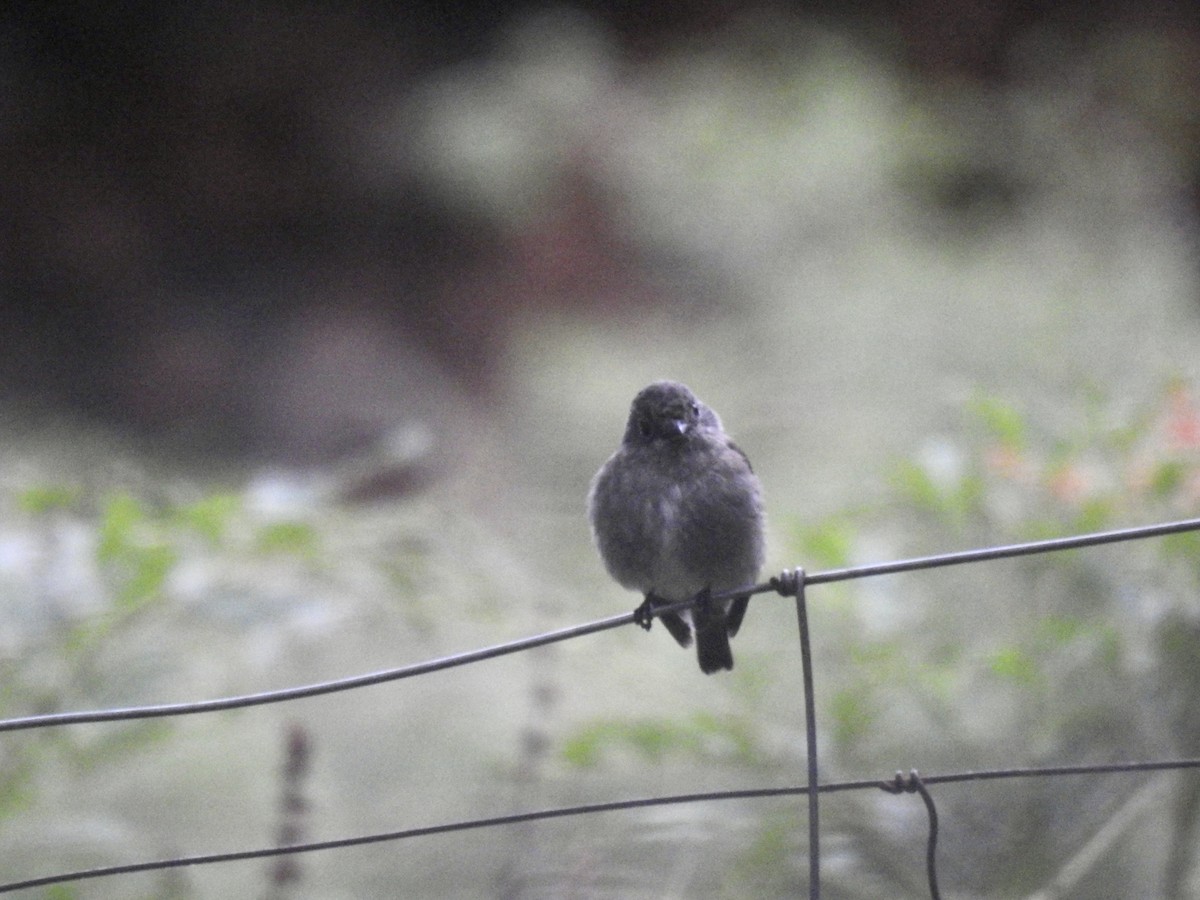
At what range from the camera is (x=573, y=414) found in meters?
5.95

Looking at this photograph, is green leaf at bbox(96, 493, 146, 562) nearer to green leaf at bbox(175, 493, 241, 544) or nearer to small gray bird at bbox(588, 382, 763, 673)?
green leaf at bbox(175, 493, 241, 544)

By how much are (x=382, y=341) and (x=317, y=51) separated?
1.26 meters

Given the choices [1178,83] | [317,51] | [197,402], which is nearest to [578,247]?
[317,51]

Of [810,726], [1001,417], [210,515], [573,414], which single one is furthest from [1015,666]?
[573,414]

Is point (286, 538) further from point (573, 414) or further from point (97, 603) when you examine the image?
point (573, 414)

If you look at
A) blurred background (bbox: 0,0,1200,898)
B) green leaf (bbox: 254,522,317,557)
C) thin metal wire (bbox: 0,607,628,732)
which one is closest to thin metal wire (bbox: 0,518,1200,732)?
thin metal wire (bbox: 0,607,628,732)

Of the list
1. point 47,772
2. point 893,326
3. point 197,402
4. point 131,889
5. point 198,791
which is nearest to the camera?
point 47,772

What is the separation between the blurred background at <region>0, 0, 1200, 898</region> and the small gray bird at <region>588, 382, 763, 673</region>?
139mm

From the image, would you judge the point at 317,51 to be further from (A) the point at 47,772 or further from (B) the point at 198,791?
(A) the point at 47,772

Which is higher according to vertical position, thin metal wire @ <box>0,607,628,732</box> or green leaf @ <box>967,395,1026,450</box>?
green leaf @ <box>967,395,1026,450</box>

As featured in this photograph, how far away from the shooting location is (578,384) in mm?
6172

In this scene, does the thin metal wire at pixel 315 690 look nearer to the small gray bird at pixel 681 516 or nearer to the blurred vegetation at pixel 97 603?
the blurred vegetation at pixel 97 603

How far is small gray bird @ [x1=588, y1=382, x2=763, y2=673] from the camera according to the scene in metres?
2.25

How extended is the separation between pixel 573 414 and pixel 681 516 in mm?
3717
